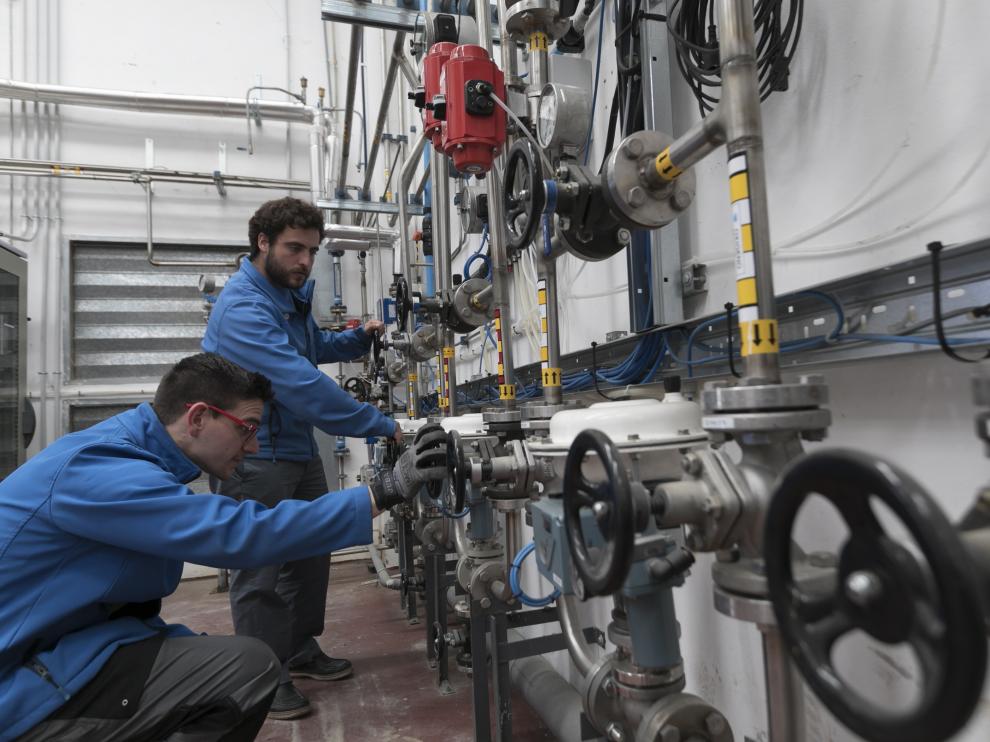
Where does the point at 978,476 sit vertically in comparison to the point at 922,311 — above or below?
below

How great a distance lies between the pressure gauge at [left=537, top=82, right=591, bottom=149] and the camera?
866 mm

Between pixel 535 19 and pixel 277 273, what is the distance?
109cm

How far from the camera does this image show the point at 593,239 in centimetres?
80

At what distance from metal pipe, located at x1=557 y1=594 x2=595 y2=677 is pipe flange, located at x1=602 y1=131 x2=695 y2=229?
1.86 feet

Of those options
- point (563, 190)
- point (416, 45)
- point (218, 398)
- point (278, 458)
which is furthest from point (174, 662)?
point (416, 45)

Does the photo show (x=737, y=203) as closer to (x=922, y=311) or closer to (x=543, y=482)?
(x=922, y=311)

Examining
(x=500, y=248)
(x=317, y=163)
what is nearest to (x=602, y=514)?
(x=500, y=248)

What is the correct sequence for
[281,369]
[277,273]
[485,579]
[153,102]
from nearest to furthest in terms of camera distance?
Result: 1. [485,579]
2. [281,369]
3. [277,273]
4. [153,102]

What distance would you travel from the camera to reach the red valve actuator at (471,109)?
1043mm

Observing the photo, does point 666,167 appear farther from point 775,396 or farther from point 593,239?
point 775,396

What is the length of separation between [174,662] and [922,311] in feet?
3.87

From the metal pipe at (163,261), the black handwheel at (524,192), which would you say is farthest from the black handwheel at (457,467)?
the metal pipe at (163,261)

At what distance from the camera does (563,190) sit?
0.75 m

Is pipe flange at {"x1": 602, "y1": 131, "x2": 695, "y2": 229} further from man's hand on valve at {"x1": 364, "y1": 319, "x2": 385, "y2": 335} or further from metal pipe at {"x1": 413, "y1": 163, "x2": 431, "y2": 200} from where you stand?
metal pipe at {"x1": 413, "y1": 163, "x2": 431, "y2": 200}
